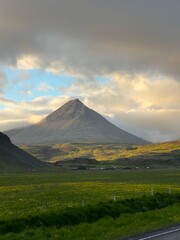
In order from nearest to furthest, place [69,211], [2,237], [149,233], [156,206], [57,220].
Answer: [2,237]
[149,233]
[57,220]
[69,211]
[156,206]

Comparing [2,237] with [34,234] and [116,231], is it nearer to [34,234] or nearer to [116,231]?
[34,234]

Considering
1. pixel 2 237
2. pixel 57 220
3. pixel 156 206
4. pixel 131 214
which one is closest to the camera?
pixel 2 237

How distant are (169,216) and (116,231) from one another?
9079 millimetres

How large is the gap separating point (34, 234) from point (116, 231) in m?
5.41

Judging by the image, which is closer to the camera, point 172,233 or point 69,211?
point 172,233

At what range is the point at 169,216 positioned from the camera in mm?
32906

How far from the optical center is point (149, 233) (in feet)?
83.1

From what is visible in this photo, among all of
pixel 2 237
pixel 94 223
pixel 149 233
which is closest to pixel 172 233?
pixel 149 233

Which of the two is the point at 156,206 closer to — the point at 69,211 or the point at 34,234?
the point at 69,211

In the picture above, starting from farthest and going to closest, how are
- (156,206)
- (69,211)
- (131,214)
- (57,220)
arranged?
(156,206)
(131,214)
(69,211)
(57,220)

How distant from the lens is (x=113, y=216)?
31.9 meters

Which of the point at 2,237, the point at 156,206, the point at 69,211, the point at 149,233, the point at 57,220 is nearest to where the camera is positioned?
the point at 2,237

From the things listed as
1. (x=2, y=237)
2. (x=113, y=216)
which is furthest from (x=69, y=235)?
(x=113, y=216)

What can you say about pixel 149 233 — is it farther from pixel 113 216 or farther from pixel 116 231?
pixel 113 216
